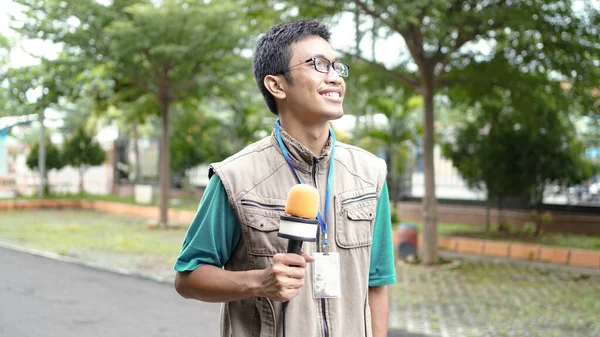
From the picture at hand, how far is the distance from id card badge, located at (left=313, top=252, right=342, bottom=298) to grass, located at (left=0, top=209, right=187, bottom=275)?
28.9 ft

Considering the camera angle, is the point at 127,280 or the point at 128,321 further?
the point at 127,280

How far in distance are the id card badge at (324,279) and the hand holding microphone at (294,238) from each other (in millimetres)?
207

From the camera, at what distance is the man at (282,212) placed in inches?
79.2

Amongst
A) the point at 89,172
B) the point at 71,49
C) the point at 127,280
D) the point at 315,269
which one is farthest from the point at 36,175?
the point at 315,269

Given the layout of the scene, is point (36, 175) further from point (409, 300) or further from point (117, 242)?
point (409, 300)

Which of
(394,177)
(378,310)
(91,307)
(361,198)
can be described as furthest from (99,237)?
(361,198)

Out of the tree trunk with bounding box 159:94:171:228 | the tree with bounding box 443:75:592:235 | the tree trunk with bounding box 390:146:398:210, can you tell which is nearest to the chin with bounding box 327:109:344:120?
the tree with bounding box 443:75:592:235

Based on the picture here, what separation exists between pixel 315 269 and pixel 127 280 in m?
8.16

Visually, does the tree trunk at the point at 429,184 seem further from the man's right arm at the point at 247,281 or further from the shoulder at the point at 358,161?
the man's right arm at the point at 247,281

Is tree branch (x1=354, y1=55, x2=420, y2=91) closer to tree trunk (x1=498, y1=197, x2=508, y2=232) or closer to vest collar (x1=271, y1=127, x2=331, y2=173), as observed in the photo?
tree trunk (x1=498, y1=197, x2=508, y2=232)

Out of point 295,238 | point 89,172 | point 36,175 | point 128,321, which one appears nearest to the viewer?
point 295,238

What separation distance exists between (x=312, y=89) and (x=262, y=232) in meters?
0.46

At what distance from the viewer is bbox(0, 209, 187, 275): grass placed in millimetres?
11742

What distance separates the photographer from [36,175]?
27.6 metres
